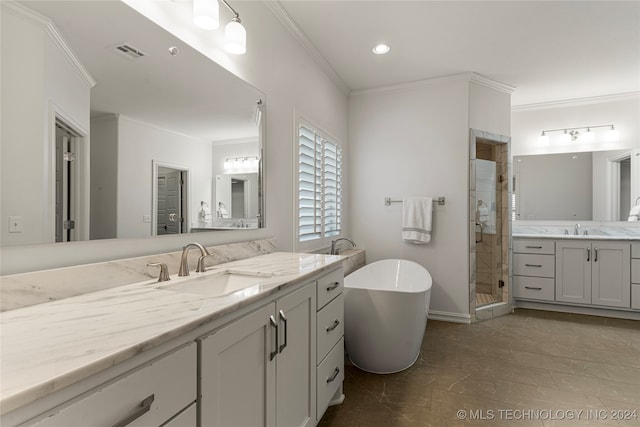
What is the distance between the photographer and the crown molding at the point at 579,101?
3904 mm

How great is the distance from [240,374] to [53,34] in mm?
1251

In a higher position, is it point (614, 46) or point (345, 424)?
point (614, 46)

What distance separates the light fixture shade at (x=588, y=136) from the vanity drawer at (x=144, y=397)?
516cm

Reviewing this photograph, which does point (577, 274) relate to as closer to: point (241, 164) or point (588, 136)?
point (588, 136)

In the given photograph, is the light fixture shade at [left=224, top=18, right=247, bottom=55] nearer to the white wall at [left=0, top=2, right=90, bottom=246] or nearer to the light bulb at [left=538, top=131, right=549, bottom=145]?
the white wall at [left=0, top=2, right=90, bottom=246]

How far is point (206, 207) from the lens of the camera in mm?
1701

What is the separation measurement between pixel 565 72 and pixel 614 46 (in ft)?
1.74

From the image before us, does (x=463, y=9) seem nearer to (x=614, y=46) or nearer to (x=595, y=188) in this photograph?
(x=614, y=46)

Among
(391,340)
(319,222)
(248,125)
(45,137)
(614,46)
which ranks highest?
(614,46)

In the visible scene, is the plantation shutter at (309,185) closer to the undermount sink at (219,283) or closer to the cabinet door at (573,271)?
the undermount sink at (219,283)

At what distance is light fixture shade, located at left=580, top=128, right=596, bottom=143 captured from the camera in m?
4.07

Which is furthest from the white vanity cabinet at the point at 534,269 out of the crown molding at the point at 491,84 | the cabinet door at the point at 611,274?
the crown molding at the point at 491,84

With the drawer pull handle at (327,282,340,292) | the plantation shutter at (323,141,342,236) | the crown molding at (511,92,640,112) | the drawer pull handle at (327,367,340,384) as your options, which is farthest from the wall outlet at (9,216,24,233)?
the crown molding at (511,92,640,112)

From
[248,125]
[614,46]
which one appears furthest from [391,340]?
[614,46]
